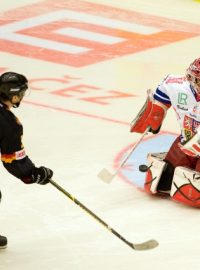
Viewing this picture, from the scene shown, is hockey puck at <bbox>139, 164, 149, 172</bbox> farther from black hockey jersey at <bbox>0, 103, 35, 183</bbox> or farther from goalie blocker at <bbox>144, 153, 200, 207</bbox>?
black hockey jersey at <bbox>0, 103, 35, 183</bbox>

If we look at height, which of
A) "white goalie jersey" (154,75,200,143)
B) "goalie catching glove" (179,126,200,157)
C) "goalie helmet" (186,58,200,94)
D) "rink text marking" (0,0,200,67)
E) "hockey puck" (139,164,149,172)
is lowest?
"rink text marking" (0,0,200,67)

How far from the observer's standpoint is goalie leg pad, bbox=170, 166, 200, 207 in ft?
19.0

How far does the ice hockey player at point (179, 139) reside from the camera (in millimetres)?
5793

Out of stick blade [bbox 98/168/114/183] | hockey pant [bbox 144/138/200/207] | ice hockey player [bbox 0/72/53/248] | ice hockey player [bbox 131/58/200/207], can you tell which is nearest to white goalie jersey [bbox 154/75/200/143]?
ice hockey player [bbox 131/58/200/207]

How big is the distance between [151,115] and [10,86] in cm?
138

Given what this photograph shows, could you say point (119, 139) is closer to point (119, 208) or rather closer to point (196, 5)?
point (119, 208)

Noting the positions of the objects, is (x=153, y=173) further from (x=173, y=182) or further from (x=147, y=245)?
(x=147, y=245)

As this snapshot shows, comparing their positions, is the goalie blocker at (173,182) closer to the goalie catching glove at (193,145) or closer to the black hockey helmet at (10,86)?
the goalie catching glove at (193,145)

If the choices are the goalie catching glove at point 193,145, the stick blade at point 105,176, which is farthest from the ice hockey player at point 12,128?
the stick blade at point 105,176

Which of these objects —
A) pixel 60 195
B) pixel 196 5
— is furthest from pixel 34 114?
pixel 196 5

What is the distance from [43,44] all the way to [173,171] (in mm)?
3737

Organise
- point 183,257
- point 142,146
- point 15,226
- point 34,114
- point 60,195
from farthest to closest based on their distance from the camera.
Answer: point 34,114 → point 142,146 → point 60,195 → point 15,226 → point 183,257

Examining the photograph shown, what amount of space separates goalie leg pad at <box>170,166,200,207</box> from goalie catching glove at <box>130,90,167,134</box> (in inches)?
12.9

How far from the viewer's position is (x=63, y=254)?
518cm
